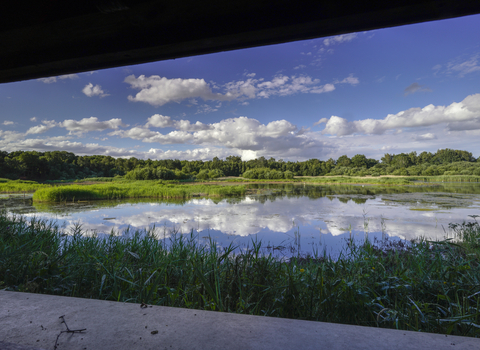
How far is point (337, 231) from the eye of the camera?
5.43 m

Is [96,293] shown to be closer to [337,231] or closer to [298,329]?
[298,329]

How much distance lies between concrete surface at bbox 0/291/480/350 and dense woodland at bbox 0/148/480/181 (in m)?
15.9

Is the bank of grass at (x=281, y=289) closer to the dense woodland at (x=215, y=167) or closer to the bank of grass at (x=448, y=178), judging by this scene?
the dense woodland at (x=215, y=167)

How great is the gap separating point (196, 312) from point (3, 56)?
1.87m

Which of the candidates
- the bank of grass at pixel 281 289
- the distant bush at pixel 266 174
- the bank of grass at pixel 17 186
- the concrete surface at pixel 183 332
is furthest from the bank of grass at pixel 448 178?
the bank of grass at pixel 17 186

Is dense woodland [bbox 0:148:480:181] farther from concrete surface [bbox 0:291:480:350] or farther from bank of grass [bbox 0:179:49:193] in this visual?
concrete surface [bbox 0:291:480:350]

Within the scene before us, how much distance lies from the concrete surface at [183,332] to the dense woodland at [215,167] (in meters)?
15.9

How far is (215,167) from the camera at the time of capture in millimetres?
28875

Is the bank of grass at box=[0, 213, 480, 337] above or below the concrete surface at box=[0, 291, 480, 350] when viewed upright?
below

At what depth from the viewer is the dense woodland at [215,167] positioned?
13663mm

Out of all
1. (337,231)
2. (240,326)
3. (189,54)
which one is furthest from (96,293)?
(337,231)

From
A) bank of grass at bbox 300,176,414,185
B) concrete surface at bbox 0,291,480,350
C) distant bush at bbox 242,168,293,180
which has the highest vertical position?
distant bush at bbox 242,168,293,180

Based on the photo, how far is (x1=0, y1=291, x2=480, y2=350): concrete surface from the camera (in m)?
0.87

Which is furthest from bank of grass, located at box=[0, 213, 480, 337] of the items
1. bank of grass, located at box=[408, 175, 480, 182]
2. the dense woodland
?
bank of grass, located at box=[408, 175, 480, 182]
